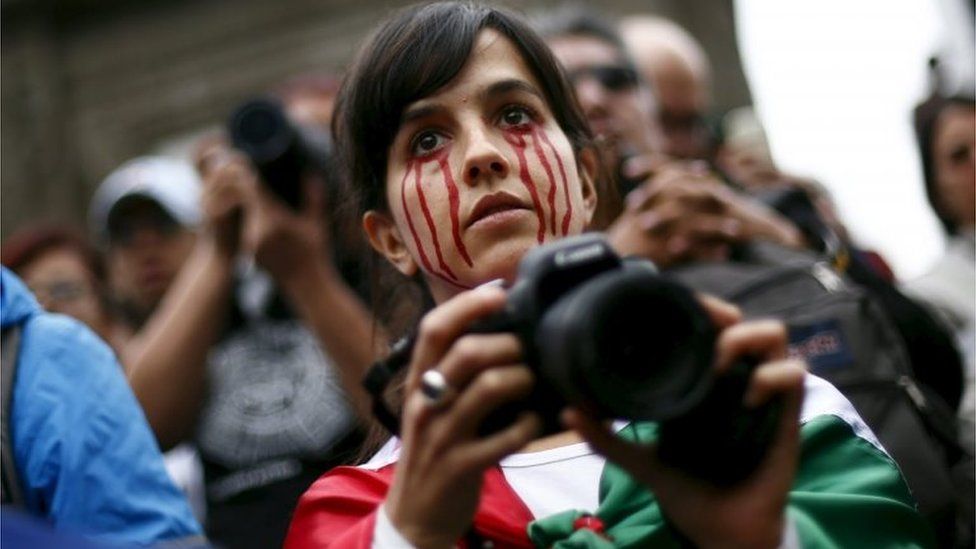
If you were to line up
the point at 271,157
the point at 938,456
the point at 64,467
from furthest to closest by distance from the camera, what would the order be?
1. the point at 271,157
2. the point at 938,456
3. the point at 64,467

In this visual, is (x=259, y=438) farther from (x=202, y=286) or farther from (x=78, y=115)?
(x=78, y=115)

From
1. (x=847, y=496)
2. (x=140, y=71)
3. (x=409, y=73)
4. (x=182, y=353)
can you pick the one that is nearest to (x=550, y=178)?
(x=409, y=73)

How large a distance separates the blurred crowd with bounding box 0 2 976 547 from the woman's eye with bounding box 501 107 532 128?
35 centimetres

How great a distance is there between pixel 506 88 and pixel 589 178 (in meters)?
0.34

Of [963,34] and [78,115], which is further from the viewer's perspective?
[78,115]

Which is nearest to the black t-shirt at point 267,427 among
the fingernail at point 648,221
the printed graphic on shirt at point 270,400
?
the printed graphic on shirt at point 270,400

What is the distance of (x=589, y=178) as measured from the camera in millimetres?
2432

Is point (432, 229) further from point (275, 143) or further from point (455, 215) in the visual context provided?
point (275, 143)

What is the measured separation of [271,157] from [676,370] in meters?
2.00

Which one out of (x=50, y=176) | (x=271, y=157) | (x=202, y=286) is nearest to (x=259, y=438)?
(x=202, y=286)

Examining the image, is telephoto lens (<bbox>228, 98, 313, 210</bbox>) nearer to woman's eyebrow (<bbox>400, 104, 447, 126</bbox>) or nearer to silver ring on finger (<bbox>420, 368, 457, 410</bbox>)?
woman's eyebrow (<bbox>400, 104, 447, 126</bbox>)

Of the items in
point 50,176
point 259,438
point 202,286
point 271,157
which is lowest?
point 50,176

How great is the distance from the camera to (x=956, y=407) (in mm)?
2869

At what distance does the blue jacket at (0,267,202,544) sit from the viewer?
216cm
